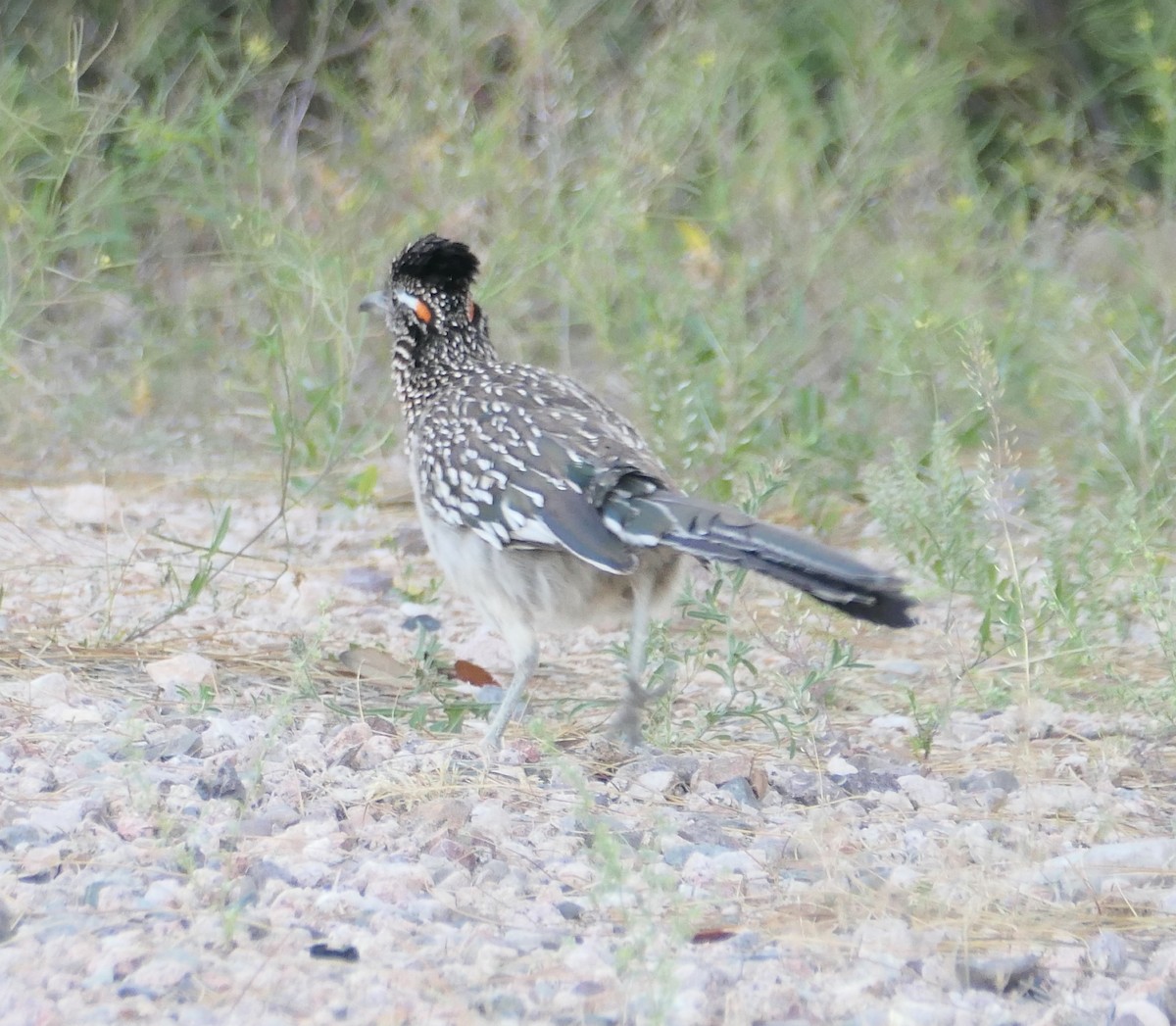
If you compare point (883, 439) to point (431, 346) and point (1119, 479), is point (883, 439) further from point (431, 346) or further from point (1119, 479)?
point (431, 346)

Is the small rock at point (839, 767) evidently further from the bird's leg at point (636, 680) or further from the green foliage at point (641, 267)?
the green foliage at point (641, 267)

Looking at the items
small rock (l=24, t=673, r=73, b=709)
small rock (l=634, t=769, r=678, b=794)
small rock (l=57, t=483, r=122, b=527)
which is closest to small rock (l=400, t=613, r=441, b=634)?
small rock (l=57, t=483, r=122, b=527)

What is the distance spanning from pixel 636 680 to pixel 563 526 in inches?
15.8

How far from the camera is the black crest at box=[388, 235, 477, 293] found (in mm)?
5055

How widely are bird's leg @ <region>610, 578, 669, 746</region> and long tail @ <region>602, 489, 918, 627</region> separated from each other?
30 centimetres

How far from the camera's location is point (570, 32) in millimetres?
7402

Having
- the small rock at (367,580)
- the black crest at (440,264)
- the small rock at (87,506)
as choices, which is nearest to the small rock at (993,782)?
the black crest at (440,264)

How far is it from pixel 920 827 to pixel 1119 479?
2.54 m

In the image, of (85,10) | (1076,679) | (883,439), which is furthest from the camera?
(85,10)

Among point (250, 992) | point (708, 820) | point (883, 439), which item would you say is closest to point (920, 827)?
point (708, 820)

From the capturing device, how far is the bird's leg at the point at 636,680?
4.05 m

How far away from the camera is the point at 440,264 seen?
16.6ft

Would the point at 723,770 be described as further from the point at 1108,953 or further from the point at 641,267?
the point at 641,267

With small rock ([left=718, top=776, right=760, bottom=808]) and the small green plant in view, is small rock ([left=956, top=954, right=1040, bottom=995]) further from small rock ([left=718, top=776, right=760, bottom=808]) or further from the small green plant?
the small green plant
